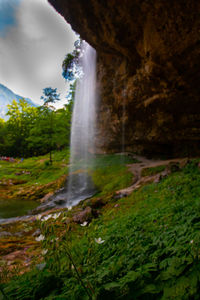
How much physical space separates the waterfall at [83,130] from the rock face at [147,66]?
146 cm

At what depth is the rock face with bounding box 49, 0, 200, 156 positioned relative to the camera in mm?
4934

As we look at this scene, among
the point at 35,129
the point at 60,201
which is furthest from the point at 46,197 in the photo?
the point at 35,129

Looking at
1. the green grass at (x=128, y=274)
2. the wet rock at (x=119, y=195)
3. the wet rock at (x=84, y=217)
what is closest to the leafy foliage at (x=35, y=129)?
the wet rock at (x=119, y=195)

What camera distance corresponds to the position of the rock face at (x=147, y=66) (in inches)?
194

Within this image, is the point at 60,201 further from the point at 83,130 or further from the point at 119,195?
the point at 83,130

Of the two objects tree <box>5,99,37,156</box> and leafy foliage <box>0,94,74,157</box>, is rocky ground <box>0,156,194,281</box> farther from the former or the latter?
tree <box>5,99,37,156</box>

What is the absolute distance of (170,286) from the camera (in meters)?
0.97

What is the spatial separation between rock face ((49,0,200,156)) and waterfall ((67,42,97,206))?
4.79ft

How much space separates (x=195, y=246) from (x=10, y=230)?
4.74 m

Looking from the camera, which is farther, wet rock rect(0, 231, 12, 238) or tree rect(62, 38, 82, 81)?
tree rect(62, 38, 82, 81)

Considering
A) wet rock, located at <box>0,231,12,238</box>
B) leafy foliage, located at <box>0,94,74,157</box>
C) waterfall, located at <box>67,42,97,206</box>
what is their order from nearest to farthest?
wet rock, located at <box>0,231,12,238</box>
waterfall, located at <box>67,42,97,206</box>
leafy foliage, located at <box>0,94,74,157</box>

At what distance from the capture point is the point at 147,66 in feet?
22.7

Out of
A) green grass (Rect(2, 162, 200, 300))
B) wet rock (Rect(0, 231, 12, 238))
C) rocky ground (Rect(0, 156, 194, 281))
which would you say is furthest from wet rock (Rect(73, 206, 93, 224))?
green grass (Rect(2, 162, 200, 300))

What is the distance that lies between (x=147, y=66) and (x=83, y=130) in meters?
10.0
